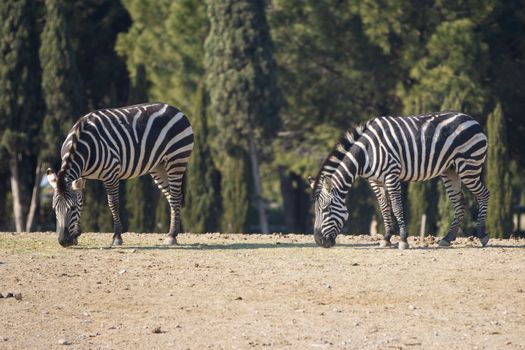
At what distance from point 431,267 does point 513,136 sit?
24.6 meters

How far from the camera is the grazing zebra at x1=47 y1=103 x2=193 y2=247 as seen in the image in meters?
21.0

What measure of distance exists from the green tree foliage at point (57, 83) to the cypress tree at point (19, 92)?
1.73 feet

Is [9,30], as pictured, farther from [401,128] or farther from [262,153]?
[401,128]

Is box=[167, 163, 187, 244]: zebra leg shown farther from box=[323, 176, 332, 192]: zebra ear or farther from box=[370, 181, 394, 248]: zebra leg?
box=[370, 181, 394, 248]: zebra leg

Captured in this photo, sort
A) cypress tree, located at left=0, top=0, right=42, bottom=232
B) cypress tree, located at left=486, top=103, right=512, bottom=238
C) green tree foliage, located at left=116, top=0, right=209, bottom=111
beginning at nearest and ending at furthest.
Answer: cypress tree, located at left=486, top=103, right=512, bottom=238
cypress tree, located at left=0, top=0, right=42, bottom=232
green tree foliage, located at left=116, top=0, right=209, bottom=111

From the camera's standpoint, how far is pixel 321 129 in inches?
1736

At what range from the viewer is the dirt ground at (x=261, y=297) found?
51.2 ft

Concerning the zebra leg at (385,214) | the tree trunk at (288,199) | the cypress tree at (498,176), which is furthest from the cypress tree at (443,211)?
the zebra leg at (385,214)

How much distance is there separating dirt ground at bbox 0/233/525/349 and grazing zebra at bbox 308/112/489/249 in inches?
26.2

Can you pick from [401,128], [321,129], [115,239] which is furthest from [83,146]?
[321,129]

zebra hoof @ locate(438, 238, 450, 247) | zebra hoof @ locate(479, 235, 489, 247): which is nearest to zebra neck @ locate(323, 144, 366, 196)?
zebra hoof @ locate(438, 238, 450, 247)

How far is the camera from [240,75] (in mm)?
41531

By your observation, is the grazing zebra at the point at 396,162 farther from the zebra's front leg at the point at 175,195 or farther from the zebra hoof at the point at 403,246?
the zebra's front leg at the point at 175,195

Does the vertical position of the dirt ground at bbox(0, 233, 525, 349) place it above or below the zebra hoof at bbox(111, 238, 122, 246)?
below
